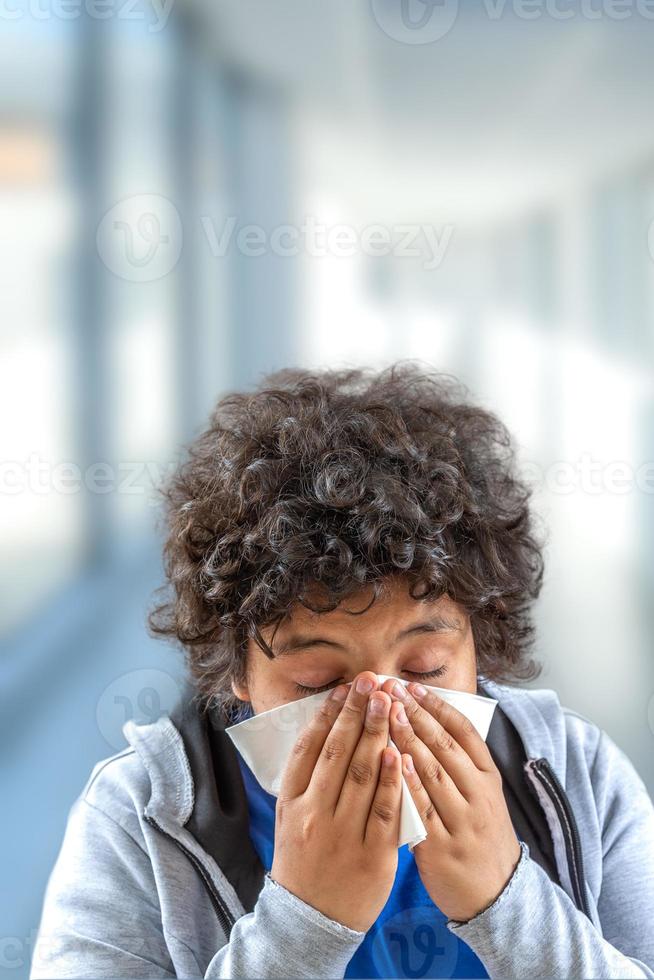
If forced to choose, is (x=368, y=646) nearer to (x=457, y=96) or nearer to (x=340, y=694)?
(x=340, y=694)

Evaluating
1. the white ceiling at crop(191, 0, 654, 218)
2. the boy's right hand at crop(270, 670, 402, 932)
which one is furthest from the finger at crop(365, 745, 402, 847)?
the white ceiling at crop(191, 0, 654, 218)

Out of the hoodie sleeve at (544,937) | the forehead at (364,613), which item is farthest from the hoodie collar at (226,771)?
the forehead at (364,613)

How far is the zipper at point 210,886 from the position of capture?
97 centimetres

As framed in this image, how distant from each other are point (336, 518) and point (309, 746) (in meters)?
0.21

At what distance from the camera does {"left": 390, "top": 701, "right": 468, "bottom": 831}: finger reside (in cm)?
85

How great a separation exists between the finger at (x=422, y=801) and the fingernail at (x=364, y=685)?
0.08 metres

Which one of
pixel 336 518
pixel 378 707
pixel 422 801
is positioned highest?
pixel 336 518

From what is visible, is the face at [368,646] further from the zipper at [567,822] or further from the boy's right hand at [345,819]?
the zipper at [567,822]

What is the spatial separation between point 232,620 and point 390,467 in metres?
0.22

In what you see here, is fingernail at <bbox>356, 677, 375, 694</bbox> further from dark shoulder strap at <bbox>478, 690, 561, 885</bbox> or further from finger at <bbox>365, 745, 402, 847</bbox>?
dark shoulder strap at <bbox>478, 690, 561, 885</bbox>

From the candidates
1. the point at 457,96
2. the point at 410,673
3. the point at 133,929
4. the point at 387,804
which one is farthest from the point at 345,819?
the point at 457,96

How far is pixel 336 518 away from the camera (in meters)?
0.89

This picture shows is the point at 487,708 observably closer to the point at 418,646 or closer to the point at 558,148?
the point at 418,646

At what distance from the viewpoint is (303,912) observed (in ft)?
2.74
